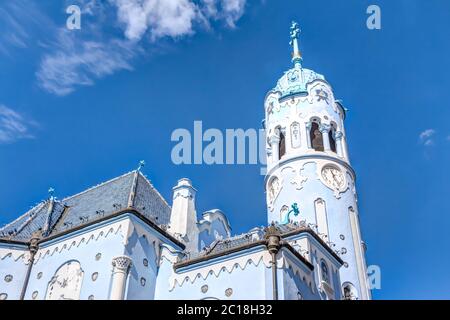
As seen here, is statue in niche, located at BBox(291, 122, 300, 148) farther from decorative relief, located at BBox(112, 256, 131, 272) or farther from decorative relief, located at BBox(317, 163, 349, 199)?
decorative relief, located at BBox(112, 256, 131, 272)

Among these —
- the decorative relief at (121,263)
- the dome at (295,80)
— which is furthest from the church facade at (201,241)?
the dome at (295,80)

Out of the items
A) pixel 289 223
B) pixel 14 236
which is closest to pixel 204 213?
pixel 289 223

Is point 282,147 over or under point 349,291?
over

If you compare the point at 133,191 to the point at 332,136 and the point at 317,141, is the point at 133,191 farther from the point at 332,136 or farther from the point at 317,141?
the point at 332,136

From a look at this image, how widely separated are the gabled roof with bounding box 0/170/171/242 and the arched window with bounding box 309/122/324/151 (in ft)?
43.8

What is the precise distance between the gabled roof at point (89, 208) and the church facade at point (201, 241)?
0.11m

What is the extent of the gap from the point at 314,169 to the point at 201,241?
10512 mm

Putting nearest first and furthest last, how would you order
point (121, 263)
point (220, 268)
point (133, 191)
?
point (121, 263) < point (220, 268) < point (133, 191)

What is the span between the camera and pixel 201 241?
1355 inches

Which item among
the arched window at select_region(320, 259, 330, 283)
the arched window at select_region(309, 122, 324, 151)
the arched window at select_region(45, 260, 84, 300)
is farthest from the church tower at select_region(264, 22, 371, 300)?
the arched window at select_region(45, 260, 84, 300)

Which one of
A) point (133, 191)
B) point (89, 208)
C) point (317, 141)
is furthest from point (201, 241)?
point (317, 141)

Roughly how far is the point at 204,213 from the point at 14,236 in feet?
42.2
